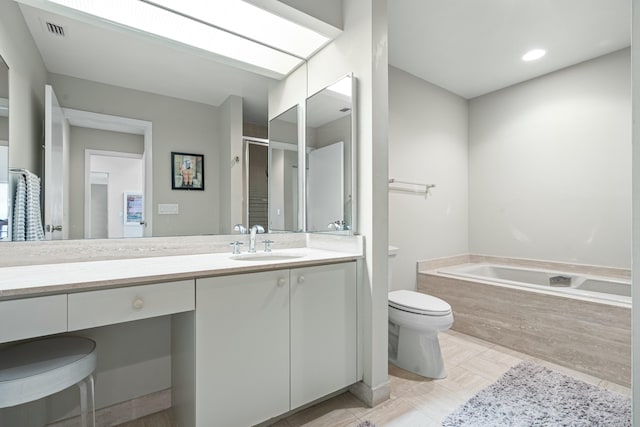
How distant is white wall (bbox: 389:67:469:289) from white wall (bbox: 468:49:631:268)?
0.22 metres

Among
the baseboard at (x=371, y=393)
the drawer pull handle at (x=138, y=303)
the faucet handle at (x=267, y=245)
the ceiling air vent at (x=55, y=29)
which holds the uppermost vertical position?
the ceiling air vent at (x=55, y=29)

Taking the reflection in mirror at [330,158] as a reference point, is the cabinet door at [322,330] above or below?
below

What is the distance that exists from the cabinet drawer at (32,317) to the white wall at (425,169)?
7.99 feet

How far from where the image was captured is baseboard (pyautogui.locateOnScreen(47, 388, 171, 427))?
1423 millimetres

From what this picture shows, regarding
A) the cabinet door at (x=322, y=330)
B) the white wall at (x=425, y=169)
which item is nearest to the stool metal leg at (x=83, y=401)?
the cabinet door at (x=322, y=330)

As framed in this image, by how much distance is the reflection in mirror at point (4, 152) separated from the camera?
126 centimetres

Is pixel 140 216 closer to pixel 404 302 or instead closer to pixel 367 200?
pixel 367 200

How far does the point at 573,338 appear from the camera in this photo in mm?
2100

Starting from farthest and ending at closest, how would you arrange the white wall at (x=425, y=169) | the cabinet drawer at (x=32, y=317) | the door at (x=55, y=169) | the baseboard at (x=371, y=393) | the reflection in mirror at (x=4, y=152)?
1. the white wall at (x=425, y=169)
2. the baseboard at (x=371, y=393)
3. the door at (x=55, y=169)
4. the reflection in mirror at (x=4, y=152)
5. the cabinet drawer at (x=32, y=317)

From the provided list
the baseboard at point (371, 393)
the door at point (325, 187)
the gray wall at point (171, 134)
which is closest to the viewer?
the gray wall at point (171, 134)

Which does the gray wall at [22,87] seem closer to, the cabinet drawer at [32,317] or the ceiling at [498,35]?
the cabinet drawer at [32,317]

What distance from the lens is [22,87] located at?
Answer: 134 cm

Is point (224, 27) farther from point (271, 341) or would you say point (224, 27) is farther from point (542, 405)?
point (542, 405)

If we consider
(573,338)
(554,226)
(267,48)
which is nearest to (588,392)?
(573,338)
